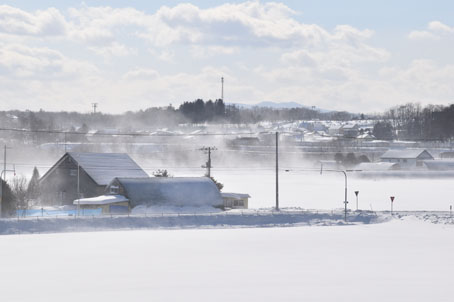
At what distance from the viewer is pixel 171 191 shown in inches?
2333

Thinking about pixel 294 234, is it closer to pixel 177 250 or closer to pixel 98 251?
pixel 177 250

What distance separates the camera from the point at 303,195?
7719 cm

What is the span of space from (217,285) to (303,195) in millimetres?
52664

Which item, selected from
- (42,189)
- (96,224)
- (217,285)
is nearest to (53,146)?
(42,189)

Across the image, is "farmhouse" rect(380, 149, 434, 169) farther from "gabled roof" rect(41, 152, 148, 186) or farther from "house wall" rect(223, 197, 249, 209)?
"gabled roof" rect(41, 152, 148, 186)

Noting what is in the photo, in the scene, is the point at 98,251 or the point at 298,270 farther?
the point at 98,251

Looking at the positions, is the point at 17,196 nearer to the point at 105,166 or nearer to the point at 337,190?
the point at 105,166

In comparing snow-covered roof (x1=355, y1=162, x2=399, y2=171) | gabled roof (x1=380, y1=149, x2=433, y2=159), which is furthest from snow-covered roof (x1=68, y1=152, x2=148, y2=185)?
gabled roof (x1=380, y1=149, x2=433, y2=159)

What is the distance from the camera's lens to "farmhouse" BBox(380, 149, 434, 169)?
124 meters

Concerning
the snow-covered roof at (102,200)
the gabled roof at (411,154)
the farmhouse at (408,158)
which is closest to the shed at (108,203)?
the snow-covered roof at (102,200)

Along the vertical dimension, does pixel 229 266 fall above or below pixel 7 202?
below

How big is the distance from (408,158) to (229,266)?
102 m

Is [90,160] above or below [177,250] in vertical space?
above

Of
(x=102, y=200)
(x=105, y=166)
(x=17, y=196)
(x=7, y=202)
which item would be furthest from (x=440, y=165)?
(x=7, y=202)
